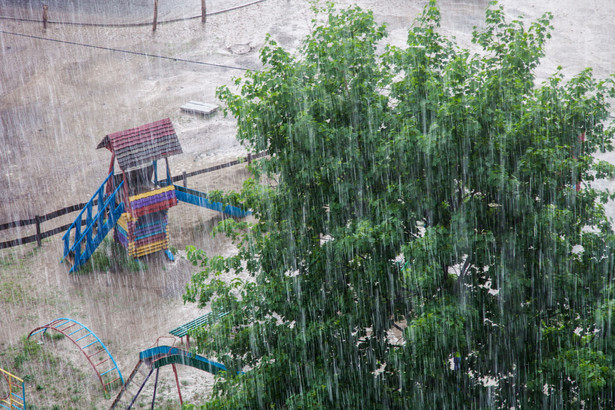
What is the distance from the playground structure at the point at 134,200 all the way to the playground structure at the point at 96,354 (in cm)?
261

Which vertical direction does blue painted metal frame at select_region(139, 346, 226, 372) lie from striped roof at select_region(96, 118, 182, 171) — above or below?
below

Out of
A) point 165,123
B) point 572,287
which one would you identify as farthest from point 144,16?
point 572,287

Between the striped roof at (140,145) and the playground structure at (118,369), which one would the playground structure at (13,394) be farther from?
the striped roof at (140,145)

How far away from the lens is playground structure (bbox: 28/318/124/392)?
1271 cm

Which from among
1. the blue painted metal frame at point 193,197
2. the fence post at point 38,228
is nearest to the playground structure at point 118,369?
the fence post at point 38,228

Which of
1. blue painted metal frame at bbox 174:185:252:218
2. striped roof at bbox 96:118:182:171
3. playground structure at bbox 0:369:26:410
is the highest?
striped roof at bbox 96:118:182:171

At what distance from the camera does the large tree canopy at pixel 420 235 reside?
746cm

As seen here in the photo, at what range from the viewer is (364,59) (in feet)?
28.1

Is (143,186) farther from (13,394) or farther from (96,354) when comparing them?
(13,394)

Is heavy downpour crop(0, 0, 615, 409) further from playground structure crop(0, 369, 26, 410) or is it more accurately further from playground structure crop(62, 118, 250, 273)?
playground structure crop(62, 118, 250, 273)

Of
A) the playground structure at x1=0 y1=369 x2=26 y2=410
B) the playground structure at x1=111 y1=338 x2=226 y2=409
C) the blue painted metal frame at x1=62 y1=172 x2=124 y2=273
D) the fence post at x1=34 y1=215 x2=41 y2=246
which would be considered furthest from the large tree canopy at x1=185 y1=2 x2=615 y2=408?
the fence post at x1=34 y1=215 x2=41 y2=246

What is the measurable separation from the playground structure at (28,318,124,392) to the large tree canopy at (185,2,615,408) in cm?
487

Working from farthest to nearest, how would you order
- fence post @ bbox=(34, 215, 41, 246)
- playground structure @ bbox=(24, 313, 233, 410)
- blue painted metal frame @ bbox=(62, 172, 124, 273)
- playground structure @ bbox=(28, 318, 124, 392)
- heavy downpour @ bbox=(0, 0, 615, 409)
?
fence post @ bbox=(34, 215, 41, 246) < blue painted metal frame @ bbox=(62, 172, 124, 273) < playground structure @ bbox=(28, 318, 124, 392) < playground structure @ bbox=(24, 313, 233, 410) < heavy downpour @ bbox=(0, 0, 615, 409)

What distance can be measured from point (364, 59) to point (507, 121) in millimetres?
2066
